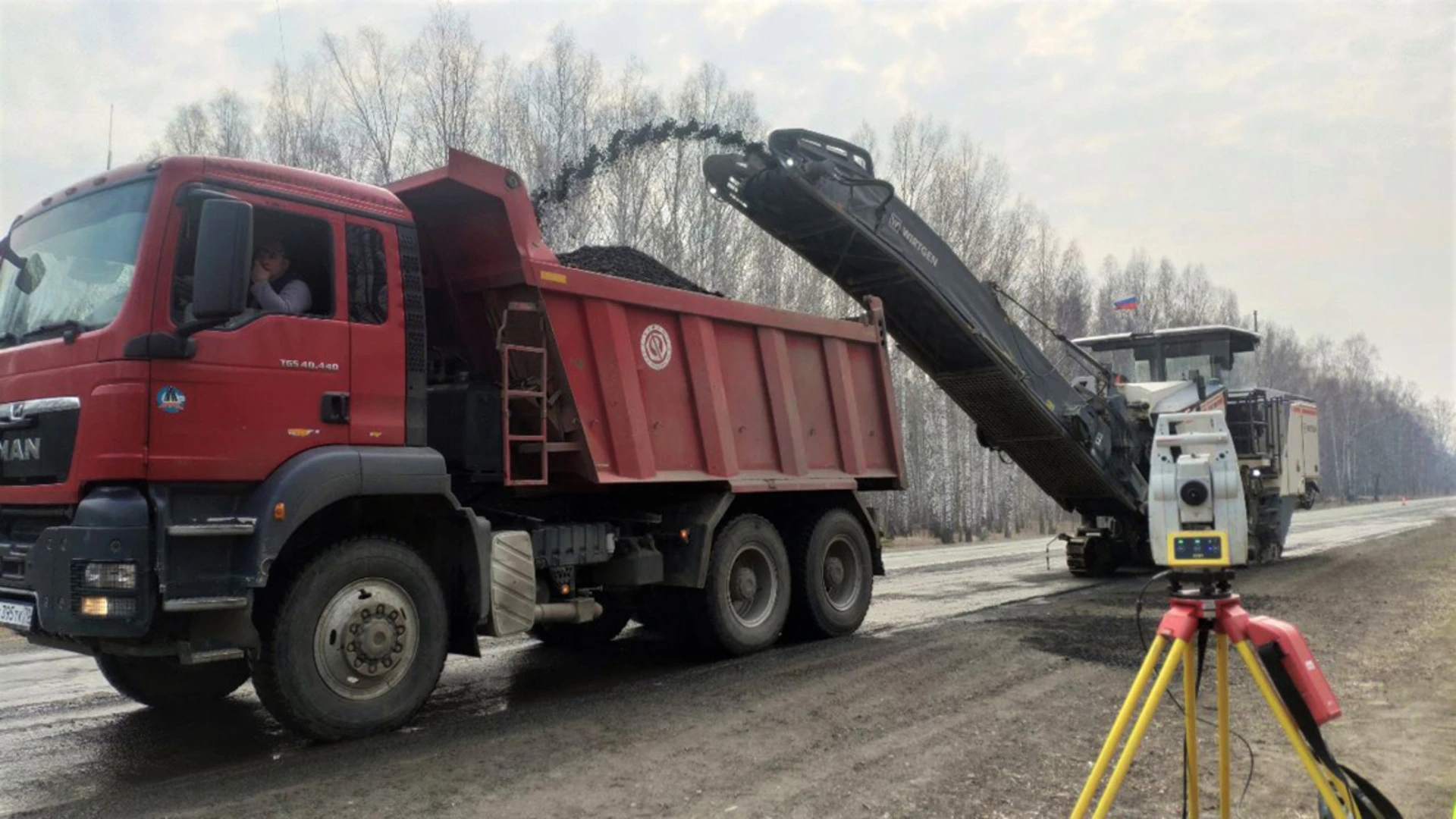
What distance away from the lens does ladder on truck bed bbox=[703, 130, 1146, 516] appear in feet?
30.9

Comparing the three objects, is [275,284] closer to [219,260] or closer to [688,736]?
[219,260]

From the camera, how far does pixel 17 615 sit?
4.92 metres

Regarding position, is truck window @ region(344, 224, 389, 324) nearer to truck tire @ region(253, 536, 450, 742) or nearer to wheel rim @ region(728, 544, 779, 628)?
truck tire @ region(253, 536, 450, 742)

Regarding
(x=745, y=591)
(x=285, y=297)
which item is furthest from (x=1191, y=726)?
(x=745, y=591)

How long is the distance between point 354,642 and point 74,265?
245cm

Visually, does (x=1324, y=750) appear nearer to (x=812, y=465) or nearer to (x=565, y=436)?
(x=565, y=436)

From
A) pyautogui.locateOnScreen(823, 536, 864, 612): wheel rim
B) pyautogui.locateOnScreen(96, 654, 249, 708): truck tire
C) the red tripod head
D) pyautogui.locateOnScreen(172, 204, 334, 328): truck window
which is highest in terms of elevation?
pyautogui.locateOnScreen(172, 204, 334, 328): truck window

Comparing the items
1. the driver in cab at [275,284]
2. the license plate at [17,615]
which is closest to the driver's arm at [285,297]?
the driver in cab at [275,284]

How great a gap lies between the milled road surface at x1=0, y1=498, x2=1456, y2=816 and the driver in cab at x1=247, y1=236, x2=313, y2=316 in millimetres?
2285

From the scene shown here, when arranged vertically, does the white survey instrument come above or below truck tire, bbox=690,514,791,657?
above

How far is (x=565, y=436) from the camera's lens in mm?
6727

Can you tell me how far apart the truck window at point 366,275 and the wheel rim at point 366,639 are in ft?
4.81

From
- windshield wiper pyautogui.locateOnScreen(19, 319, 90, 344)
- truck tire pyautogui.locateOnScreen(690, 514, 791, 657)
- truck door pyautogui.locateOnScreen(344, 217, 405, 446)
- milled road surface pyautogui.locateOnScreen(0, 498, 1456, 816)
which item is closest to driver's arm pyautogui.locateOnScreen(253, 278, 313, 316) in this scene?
truck door pyautogui.locateOnScreen(344, 217, 405, 446)

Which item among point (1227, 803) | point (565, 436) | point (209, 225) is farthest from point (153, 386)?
point (1227, 803)
